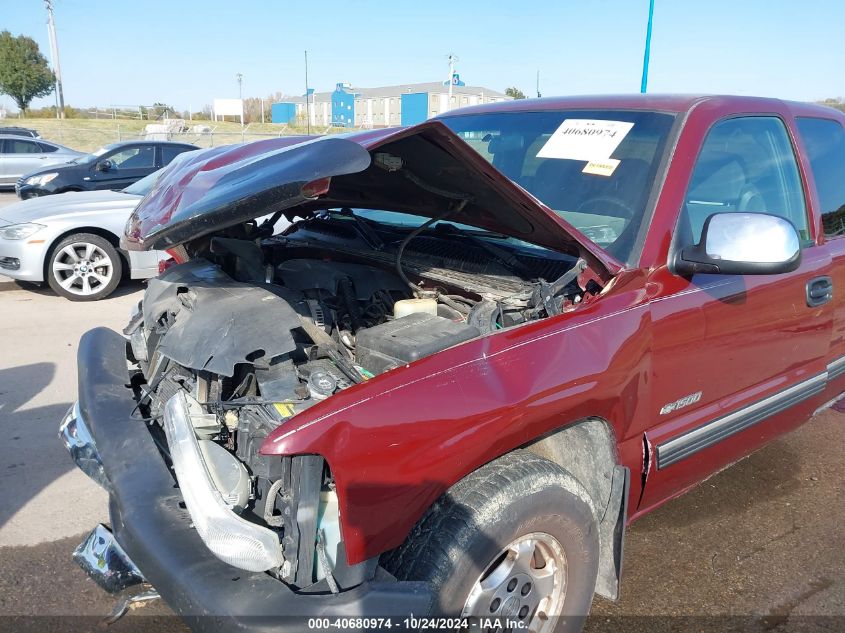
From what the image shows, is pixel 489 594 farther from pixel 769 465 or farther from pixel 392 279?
pixel 769 465

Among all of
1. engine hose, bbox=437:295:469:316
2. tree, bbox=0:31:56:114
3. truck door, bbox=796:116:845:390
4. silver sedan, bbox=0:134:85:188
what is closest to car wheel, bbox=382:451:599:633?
engine hose, bbox=437:295:469:316

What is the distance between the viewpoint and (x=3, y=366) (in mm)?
5020

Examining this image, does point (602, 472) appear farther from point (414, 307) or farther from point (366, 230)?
point (366, 230)

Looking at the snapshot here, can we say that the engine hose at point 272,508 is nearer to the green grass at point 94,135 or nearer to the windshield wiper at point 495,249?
the windshield wiper at point 495,249

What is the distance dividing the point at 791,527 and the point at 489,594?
6.82 ft

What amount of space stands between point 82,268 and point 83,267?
0.01 metres

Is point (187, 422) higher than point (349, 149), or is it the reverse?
point (349, 149)

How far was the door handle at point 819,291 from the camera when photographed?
2.90 metres

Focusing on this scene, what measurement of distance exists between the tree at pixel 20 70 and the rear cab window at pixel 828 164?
57.5 meters

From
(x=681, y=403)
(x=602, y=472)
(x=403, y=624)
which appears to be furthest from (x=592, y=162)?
(x=403, y=624)

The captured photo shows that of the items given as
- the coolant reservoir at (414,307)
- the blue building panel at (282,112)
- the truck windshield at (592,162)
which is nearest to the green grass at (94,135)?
the blue building panel at (282,112)

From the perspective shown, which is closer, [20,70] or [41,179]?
[41,179]

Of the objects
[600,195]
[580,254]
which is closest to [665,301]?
[580,254]

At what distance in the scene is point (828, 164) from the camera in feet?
11.0
